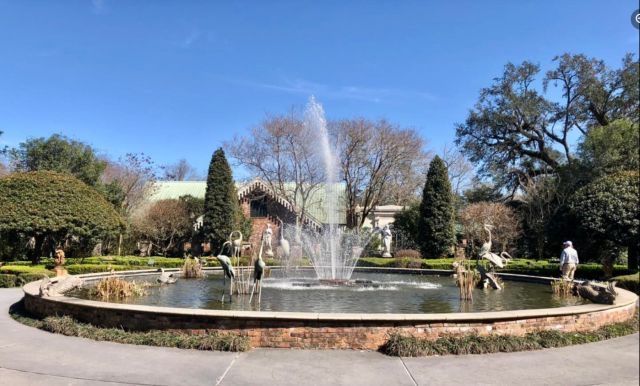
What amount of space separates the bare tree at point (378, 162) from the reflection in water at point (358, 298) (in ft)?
74.0

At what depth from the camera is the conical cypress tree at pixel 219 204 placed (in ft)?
119

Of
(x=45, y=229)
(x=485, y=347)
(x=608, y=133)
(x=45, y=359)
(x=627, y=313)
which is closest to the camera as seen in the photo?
(x=45, y=359)

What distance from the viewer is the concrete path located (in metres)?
6.09

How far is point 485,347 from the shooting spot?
7.52m

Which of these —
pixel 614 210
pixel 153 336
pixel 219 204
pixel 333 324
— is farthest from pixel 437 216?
pixel 153 336

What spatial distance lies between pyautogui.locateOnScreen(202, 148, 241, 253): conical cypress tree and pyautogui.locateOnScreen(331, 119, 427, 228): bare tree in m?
9.37

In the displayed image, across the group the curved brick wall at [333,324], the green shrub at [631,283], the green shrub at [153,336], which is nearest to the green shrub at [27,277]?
the green shrub at [153,336]

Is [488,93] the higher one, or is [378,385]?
[488,93]

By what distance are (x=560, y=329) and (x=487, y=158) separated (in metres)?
36.2

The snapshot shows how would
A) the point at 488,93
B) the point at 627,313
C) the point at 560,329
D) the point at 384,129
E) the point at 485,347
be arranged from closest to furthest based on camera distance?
the point at 485,347
the point at 560,329
the point at 627,313
the point at 384,129
the point at 488,93

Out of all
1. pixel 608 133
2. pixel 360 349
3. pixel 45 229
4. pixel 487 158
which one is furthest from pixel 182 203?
pixel 360 349

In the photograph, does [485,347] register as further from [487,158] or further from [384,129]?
[487,158]

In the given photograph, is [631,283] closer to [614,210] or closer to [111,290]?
[614,210]

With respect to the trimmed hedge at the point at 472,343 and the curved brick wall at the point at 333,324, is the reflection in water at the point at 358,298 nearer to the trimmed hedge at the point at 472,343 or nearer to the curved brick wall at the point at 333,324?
the curved brick wall at the point at 333,324
